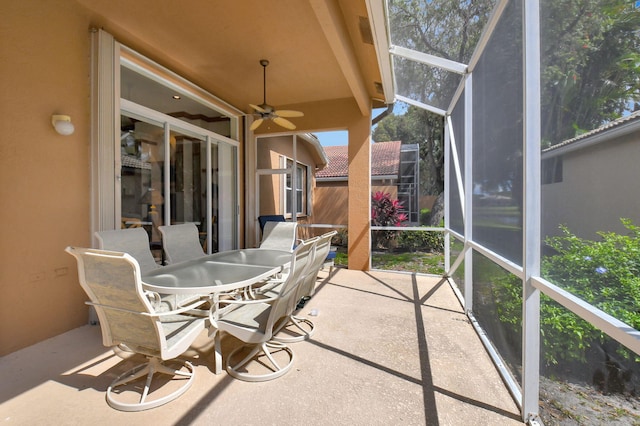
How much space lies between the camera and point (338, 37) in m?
3.18

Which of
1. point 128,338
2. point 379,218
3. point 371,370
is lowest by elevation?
point 371,370

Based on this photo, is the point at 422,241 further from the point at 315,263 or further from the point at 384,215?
the point at 315,263

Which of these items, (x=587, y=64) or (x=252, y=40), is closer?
(x=587, y=64)

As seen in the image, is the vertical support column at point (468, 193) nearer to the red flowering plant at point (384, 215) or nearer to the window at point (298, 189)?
the red flowering plant at point (384, 215)

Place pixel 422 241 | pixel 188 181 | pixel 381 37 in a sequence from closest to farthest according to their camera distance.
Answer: pixel 381 37 → pixel 188 181 → pixel 422 241

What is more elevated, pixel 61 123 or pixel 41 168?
pixel 61 123

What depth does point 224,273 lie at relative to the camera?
272 centimetres

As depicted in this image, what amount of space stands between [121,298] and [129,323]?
177mm

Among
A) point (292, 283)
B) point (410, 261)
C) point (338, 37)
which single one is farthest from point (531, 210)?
point (410, 261)

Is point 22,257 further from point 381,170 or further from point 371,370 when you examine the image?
point 381,170

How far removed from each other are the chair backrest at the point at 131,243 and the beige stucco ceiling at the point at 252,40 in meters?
2.38

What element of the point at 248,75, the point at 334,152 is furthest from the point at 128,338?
the point at 334,152

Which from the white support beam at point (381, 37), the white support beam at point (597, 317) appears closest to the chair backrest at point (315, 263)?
the white support beam at point (597, 317)

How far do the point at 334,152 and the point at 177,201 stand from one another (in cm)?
622
